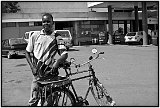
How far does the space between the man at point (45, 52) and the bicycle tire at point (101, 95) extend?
859 millimetres

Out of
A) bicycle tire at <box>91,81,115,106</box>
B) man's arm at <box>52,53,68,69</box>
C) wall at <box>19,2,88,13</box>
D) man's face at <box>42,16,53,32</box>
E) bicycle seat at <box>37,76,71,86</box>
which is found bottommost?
bicycle tire at <box>91,81,115,106</box>

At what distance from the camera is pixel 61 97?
4.23 meters

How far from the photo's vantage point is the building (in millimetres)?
30730

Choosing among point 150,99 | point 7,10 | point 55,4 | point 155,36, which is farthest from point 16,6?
point 150,99

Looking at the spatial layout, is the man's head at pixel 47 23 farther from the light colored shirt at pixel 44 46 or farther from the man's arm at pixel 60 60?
the man's arm at pixel 60 60

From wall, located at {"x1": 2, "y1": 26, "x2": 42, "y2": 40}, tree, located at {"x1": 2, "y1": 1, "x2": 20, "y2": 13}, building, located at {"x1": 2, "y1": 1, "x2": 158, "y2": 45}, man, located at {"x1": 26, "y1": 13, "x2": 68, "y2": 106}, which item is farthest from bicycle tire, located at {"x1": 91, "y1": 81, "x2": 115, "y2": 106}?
tree, located at {"x1": 2, "y1": 1, "x2": 20, "y2": 13}

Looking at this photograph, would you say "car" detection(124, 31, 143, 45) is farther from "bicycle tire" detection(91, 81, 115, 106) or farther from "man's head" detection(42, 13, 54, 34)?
"man's head" detection(42, 13, 54, 34)

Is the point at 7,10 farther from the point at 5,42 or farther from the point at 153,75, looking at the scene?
the point at 153,75

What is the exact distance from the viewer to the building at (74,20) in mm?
30730

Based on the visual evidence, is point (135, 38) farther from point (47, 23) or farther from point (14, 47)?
point (47, 23)

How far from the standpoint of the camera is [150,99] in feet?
18.6

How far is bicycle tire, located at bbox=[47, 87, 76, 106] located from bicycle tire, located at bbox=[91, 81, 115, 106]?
1.74ft

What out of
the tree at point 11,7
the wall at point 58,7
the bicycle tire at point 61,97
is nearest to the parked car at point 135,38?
the wall at point 58,7

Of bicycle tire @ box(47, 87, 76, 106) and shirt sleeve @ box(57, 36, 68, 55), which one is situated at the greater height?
shirt sleeve @ box(57, 36, 68, 55)
